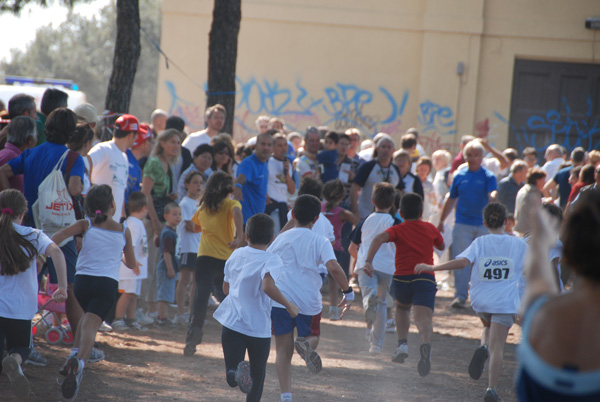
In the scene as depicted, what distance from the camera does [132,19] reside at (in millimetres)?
10039

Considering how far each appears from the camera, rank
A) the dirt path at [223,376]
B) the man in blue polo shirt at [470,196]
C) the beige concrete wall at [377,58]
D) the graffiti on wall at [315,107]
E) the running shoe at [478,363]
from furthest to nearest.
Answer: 1. the graffiti on wall at [315,107]
2. the beige concrete wall at [377,58]
3. the man in blue polo shirt at [470,196]
4. the running shoe at [478,363]
5. the dirt path at [223,376]

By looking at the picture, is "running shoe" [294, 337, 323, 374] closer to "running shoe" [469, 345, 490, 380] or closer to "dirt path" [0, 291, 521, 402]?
"dirt path" [0, 291, 521, 402]

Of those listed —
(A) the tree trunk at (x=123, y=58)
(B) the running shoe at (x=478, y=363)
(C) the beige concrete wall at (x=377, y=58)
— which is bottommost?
(B) the running shoe at (x=478, y=363)

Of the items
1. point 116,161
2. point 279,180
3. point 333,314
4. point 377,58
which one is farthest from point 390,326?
point 377,58

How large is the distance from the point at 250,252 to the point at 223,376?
186 centimetres

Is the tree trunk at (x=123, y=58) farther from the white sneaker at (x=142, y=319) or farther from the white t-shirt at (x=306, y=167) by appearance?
the white sneaker at (x=142, y=319)

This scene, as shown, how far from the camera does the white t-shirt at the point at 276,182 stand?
31.9 feet

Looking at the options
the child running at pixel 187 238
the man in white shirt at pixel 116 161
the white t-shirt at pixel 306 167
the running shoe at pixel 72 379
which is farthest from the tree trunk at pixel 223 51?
the running shoe at pixel 72 379

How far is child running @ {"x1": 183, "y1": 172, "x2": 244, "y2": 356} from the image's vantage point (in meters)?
7.07

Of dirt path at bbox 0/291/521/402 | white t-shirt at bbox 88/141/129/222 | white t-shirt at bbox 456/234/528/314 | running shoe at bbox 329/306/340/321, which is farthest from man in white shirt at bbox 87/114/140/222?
white t-shirt at bbox 456/234/528/314

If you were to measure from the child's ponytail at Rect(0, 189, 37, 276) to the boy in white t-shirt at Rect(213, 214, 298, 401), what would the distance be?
1368 millimetres

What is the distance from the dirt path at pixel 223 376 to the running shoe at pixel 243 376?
3.21ft

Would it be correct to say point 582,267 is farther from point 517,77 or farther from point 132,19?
point 517,77

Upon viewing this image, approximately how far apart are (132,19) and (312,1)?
28.4 ft
